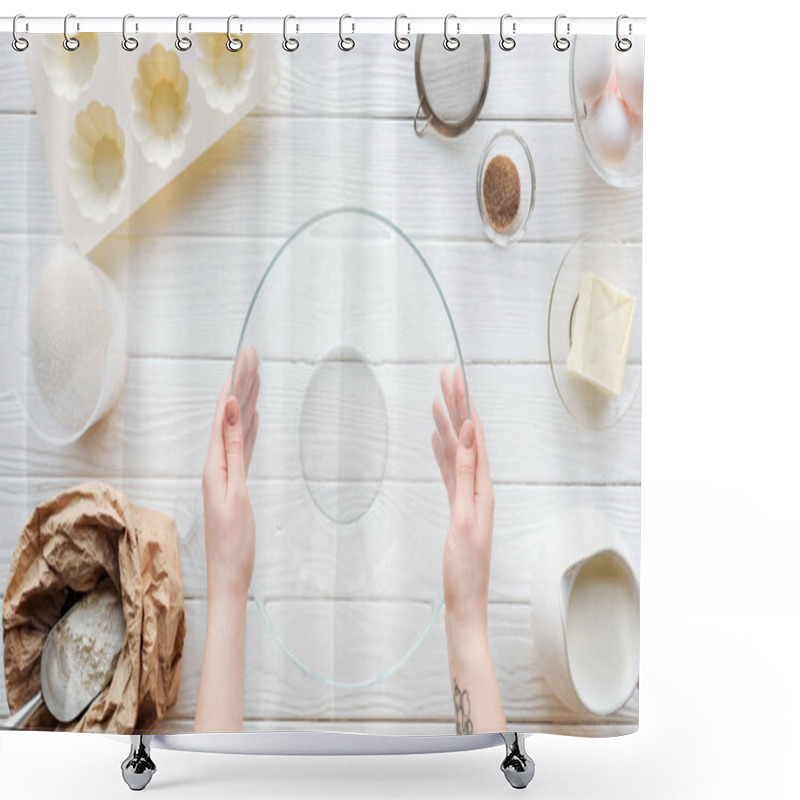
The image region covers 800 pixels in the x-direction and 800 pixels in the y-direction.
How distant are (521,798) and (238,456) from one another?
0.69 m

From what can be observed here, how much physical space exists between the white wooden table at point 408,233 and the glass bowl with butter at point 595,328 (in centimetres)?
2

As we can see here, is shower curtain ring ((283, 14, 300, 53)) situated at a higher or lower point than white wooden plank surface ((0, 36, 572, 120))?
higher

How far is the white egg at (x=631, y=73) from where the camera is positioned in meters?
1.60

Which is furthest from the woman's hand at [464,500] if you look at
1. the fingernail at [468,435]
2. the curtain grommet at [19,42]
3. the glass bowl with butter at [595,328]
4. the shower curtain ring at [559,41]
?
the curtain grommet at [19,42]

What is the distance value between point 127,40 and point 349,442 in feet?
2.16

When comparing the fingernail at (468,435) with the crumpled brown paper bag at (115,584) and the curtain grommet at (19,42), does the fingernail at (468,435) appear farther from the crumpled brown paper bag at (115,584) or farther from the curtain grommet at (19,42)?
the curtain grommet at (19,42)

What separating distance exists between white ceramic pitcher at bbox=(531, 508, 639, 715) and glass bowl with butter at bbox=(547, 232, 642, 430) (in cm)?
16

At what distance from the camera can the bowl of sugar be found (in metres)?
1.61

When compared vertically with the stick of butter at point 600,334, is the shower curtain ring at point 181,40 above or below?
above

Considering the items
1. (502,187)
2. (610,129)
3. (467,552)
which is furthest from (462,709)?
(610,129)

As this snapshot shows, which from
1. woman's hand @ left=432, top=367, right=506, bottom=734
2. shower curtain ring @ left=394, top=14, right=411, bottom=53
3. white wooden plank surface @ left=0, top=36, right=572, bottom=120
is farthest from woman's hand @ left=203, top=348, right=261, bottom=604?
shower curtain ring @ left=394, top=14, right=411, bottom=53

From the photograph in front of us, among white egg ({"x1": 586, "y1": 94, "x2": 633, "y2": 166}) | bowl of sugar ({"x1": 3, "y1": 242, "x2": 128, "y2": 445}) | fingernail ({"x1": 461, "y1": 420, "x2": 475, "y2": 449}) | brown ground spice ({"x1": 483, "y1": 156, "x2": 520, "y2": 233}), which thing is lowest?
fingernail ({"x1": 461, "y1": 420, "x2": 475, "y2": 449})

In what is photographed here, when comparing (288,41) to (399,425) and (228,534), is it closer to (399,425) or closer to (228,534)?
(399,425)

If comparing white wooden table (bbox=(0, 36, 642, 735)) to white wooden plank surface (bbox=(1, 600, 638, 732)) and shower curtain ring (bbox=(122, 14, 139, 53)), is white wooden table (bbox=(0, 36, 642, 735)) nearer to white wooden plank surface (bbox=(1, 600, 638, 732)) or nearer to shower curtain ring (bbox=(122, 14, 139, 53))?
white wooden plank surface (bbox=(1, 600, 638, 732))
